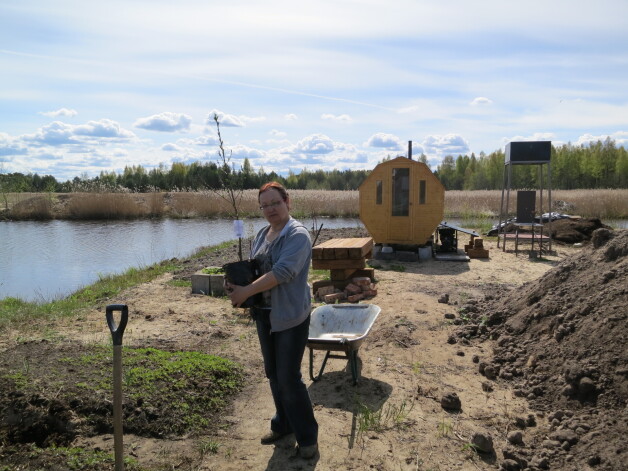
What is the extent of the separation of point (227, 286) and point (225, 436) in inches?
55.3

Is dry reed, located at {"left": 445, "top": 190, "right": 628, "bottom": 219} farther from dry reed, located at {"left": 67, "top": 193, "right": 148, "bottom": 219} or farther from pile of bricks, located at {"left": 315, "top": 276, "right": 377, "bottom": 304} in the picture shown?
dry reed, located at {"left": 67, "top": 193, "right": 148, "bottom": 219}

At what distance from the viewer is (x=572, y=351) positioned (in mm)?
4914

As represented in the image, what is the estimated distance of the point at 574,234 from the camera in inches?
616

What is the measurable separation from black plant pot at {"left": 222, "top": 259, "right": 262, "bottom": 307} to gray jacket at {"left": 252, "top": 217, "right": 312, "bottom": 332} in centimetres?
13

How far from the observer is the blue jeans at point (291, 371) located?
340cm

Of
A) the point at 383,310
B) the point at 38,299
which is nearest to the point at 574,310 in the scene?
the point at 383,310

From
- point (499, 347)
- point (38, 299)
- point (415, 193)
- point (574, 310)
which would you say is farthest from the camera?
point (415, 193)

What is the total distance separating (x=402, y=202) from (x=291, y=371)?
976 centimetres

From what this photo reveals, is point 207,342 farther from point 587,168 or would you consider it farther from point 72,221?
point 587,168

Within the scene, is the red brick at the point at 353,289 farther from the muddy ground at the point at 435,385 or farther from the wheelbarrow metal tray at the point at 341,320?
the wheelbarrow metal tray at the point at 341,320

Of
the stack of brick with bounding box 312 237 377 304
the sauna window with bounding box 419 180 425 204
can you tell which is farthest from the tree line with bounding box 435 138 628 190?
the stack of brick with bounding box 312 237 377 304

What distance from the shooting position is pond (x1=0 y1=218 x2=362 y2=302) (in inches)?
505

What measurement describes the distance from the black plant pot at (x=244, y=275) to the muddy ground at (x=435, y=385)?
3.93 feet

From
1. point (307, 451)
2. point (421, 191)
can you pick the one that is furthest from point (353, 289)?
point (307, 451)
